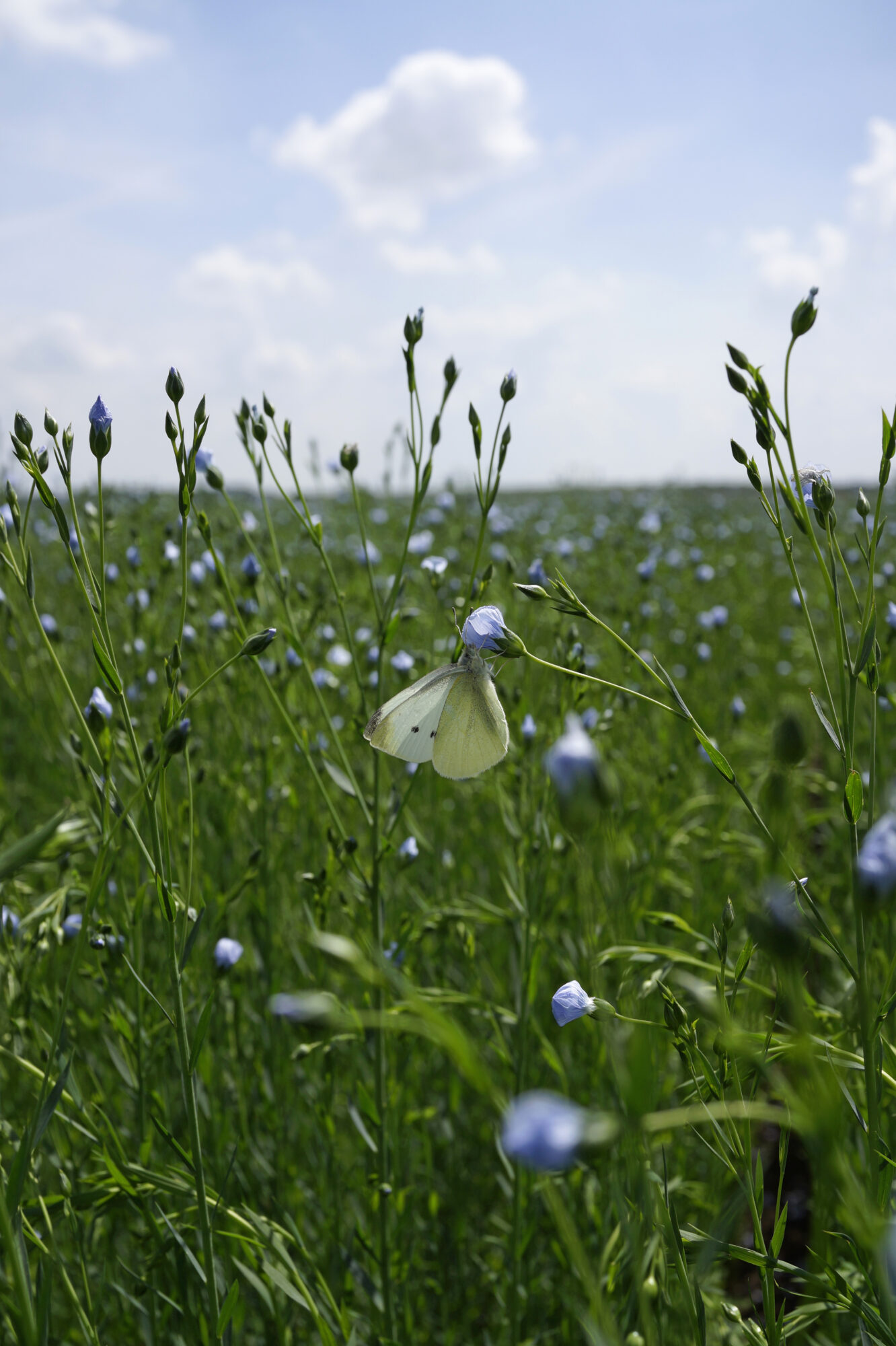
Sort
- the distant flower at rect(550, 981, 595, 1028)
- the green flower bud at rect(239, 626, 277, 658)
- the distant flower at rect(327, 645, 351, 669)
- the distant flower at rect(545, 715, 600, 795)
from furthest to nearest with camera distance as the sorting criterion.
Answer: the distant flower at rect(327, 645, 351, 669) < the green flower bud at rect(239, 626, 277, 658) < the distant flower at rect(550, 981, 595, 1028) < the distant flower at rect(545, 715, 600, 795)

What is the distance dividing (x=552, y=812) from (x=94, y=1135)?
1.16 meters

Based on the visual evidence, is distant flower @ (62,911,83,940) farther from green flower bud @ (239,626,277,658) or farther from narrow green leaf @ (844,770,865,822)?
narrow green leaf @ (844,770,865,822)

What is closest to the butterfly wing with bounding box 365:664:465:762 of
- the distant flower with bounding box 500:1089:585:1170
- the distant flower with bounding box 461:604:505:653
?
the distant flower with bounding box 461:604:505:653

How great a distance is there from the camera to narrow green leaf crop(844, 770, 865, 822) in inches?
38.2

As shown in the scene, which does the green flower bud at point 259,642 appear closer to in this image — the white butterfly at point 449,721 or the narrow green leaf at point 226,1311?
the white butterfly at point 449,721

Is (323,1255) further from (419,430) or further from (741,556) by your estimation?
(741,556)

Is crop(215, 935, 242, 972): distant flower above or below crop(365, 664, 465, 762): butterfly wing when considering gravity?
below

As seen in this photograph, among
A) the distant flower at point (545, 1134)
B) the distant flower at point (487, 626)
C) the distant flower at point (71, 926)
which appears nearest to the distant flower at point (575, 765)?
the distant flower at point (545, 1134)

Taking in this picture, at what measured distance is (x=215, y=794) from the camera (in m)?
2.71

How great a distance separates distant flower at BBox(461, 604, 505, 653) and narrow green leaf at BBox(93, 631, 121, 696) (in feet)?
1.55

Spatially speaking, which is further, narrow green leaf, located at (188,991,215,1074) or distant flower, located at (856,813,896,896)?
narrow green leaf, located at (188,991,215,1074)

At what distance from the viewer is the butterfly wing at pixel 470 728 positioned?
56.9 inches

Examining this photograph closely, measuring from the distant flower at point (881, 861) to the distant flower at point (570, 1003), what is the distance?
405mm

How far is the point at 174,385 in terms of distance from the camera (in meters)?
1.33
